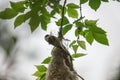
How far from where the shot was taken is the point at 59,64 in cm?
91

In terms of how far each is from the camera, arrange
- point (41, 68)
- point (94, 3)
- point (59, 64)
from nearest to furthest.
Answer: point (59, 64)
point (94, 3)
point (41, 68)

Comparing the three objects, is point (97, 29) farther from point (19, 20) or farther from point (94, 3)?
point (19, 20)

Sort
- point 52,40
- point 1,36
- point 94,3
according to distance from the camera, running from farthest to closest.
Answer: point 94,3 → point 52,40 → point 1,36

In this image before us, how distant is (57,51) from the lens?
952 mm

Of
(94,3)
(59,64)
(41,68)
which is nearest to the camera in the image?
(59,64)

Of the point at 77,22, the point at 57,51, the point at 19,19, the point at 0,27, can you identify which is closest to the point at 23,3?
the point at 19,19

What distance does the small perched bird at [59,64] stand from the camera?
2.86 ft

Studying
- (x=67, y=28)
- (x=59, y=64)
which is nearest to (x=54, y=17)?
(x=67, y=28)

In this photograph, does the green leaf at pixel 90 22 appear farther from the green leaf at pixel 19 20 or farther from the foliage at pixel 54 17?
the green leaf at pixel 19 20

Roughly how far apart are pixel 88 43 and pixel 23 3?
322mm

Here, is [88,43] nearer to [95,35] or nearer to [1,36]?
[95,35]

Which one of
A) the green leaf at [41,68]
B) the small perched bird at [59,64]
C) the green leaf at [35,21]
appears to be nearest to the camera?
the small perched bird at [59,64]

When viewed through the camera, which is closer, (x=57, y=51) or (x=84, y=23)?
(x=57, y=51)

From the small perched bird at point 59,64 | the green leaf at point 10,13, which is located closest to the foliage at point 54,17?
the green leaf at point 10,13
